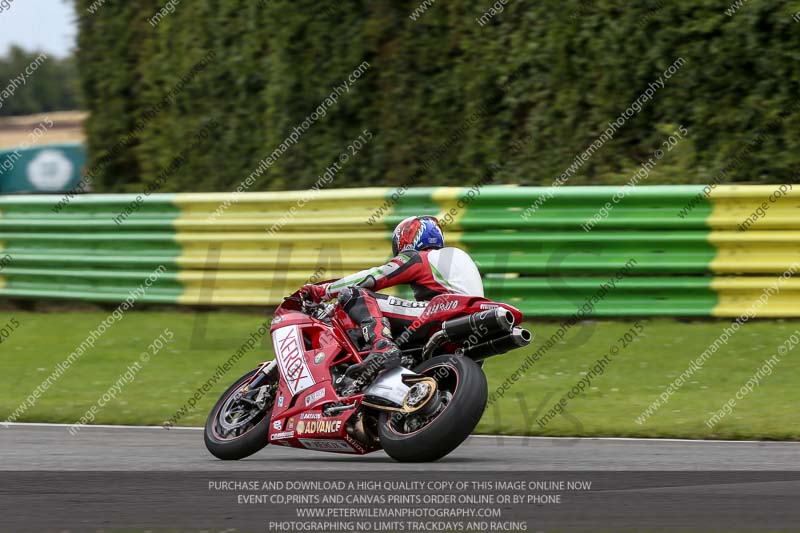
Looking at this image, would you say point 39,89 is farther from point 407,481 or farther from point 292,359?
point 407,481

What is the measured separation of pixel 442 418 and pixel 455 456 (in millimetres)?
820

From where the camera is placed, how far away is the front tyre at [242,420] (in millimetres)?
8578

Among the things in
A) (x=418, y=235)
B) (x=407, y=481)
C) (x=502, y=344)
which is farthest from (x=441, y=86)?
(x=407, y=481)

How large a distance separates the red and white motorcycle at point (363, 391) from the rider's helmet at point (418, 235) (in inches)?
20.0

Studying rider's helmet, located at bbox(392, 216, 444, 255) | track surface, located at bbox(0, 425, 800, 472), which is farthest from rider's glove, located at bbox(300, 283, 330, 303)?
track surface, located at bbox(0, 425, 800, 472)

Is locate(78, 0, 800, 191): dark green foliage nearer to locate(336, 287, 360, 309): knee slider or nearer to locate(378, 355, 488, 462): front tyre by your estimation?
locate(336, 287, 360, 309): knee slider

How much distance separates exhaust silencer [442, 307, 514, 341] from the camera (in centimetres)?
795

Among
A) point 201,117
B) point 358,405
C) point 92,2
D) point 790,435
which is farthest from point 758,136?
point 92,2

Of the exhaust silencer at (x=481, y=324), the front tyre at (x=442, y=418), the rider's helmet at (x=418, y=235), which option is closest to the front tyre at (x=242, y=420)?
the front tyre at (x=442, y=418)

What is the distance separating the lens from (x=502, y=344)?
822cm

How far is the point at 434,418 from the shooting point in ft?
25.8

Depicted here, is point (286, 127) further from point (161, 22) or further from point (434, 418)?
point (434, 418)

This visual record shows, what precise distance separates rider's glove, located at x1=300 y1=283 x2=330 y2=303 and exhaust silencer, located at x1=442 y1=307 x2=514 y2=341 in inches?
39.6

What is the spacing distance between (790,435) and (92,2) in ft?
50.6
